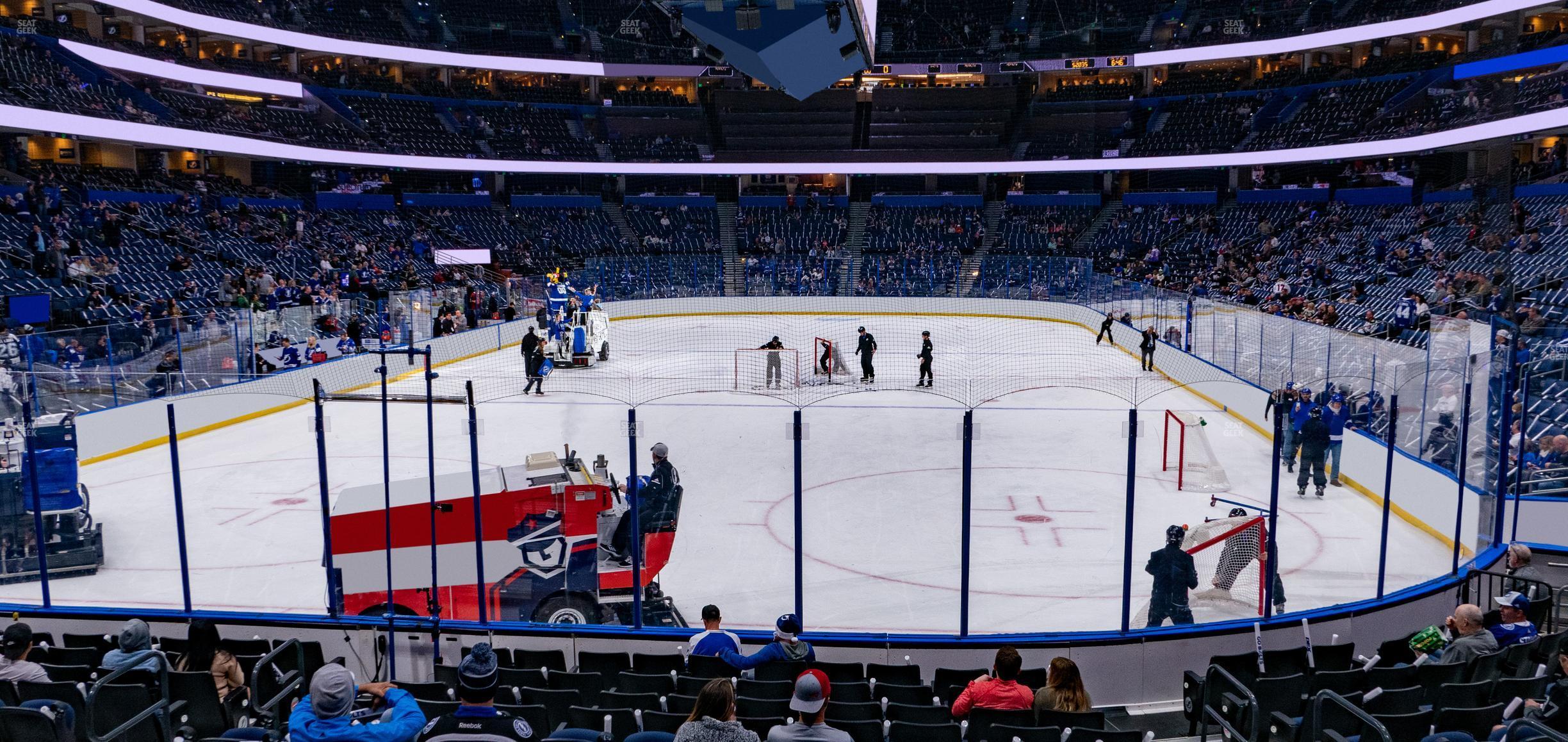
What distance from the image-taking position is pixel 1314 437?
44.1 feet

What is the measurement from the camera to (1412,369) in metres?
11.0

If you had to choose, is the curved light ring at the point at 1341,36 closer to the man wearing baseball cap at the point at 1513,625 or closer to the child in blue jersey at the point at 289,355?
the man wearing baseball cap at the point at 1513,625

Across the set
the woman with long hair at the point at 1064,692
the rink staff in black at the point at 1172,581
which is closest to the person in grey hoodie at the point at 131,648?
the woman with long hair at the point at 1064,692

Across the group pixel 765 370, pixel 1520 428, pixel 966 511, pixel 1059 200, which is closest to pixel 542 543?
pixel 966 511

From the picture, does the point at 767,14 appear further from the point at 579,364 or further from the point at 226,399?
the point at 579,364

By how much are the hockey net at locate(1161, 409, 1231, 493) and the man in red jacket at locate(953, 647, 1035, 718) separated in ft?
25.2

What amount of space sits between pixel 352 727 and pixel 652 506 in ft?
14.9

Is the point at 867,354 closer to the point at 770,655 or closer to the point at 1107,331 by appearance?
the point at 1107,331

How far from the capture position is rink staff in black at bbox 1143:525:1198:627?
8164 millimetres

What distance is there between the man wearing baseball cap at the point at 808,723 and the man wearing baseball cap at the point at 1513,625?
192 inches

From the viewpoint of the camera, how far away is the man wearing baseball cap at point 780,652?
6582 mm

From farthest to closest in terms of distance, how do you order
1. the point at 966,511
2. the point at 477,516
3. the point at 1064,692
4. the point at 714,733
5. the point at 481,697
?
1. the point at 477,516
2. the point at 966,511
3. the point at 1064,692
4. the point at 481,697
5. the point at 714,733

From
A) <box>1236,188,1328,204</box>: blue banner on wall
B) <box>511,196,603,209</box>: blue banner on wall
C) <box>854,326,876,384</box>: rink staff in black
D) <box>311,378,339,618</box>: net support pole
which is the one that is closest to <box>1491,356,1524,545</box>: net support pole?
<box>311,378,339,618</box>: net support pole

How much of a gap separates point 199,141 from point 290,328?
63.3 feet
